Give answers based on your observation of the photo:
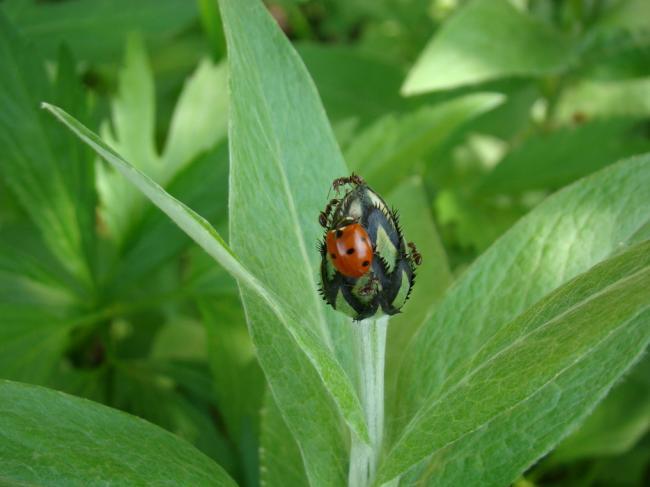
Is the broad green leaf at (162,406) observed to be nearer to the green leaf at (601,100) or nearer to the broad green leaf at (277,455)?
the broad green leaf at (277,455)

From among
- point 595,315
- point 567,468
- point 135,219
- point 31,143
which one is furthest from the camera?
point 567,468

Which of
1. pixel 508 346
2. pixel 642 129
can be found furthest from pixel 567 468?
pixel 508 346

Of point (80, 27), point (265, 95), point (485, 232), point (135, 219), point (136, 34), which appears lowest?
point (265, 95)

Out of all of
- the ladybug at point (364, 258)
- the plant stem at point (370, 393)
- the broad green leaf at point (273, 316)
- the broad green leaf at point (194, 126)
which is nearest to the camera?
the broad green leaf at point (273, 316)

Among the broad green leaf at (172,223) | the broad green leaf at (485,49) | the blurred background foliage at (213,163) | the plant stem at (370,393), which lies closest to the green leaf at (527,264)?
the plant stem at (370,393)

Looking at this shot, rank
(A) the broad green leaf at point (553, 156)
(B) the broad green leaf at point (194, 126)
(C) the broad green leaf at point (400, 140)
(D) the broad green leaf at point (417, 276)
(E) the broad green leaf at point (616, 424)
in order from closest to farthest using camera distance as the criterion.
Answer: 1. (D) the broad green leaf at point (417, 276)
2. (C) the broad green leaf at point (400, 140)
3. (B) the broad green leaf at point (194, 126)
4. (E) the broad green leaf at point (616, 424)
5. (A) the broad green leaf at point (553, 156)

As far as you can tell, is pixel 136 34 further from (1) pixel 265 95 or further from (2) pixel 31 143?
(1) pixel 265 95
